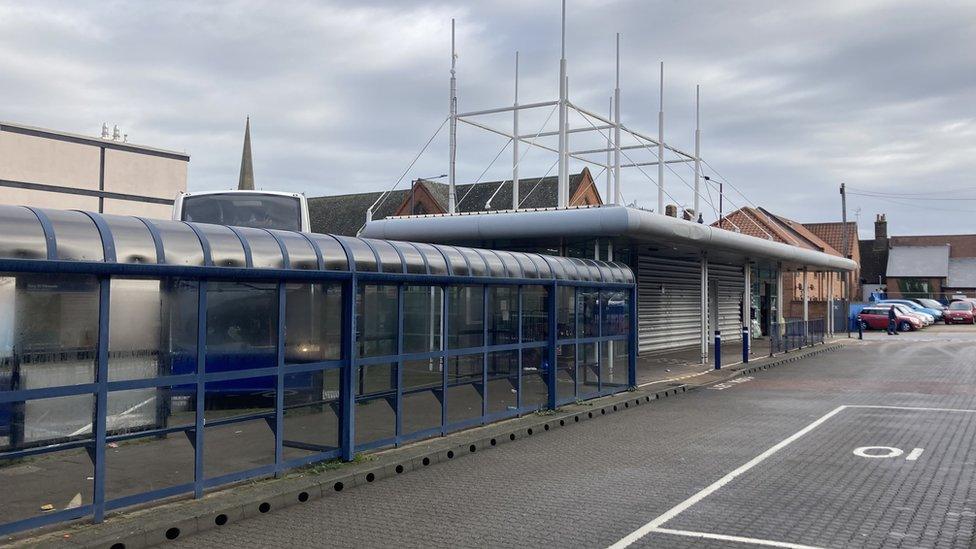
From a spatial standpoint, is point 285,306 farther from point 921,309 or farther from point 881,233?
point 881,233

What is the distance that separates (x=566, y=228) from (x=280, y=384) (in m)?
9.74

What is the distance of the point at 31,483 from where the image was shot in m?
7.77

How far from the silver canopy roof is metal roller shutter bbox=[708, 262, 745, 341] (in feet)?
27.4

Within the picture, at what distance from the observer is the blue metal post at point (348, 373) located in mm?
9289

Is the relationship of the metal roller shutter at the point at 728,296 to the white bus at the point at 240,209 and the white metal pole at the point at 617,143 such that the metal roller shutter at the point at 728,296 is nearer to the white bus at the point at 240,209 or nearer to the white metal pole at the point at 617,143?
the white metal pole at the point at 617,143

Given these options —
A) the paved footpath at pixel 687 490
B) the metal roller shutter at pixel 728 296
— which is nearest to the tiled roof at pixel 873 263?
the metal roller shutter at pixel 728 296

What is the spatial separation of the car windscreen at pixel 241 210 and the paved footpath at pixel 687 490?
6.09m

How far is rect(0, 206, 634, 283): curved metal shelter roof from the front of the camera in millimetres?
6605

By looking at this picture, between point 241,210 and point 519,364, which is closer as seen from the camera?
point 519,364

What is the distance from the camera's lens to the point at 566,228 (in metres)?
17.2

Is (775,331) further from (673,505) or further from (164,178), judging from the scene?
(164,178)

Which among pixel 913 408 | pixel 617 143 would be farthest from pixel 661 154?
pixel 913 408

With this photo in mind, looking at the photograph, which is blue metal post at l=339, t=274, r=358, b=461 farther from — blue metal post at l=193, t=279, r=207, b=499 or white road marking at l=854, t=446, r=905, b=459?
white road marking at l=854, t=446, r=905, b=459

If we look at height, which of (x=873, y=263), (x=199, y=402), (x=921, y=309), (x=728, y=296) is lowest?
(x=199, y=402)
